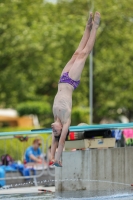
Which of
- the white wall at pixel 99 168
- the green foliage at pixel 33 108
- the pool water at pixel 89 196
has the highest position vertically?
the green foliage at pixel 33 108

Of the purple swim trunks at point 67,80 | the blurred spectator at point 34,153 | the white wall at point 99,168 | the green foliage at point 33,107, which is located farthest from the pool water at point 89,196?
the green foliage at point 33,107

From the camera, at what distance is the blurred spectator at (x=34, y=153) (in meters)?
18.8

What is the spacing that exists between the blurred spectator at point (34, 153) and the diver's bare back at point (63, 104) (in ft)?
21.3

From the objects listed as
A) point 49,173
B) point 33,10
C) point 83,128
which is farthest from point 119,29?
point 83,128

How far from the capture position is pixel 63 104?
12.2 meters

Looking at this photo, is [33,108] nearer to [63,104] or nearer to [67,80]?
[67,80]

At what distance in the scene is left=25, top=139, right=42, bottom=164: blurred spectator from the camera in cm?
1877

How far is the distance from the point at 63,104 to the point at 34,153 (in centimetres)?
712

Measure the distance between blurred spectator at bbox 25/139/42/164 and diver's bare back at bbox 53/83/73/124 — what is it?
256 inches

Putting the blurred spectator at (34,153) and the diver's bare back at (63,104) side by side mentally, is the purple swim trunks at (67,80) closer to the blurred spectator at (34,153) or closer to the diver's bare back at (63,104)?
the diver's bare back at (63,104)

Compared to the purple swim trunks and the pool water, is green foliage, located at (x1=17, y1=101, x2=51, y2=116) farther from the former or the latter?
the purple swim trunks

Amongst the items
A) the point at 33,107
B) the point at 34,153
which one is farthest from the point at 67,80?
the point at 33,107

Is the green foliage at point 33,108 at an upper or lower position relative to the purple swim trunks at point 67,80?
upper

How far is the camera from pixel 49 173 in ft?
57.0
